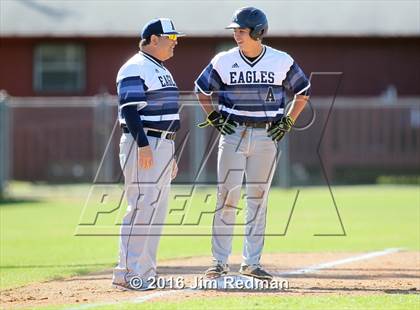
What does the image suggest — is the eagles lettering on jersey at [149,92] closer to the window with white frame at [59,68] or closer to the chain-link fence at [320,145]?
the chain-link fence at [320,145]

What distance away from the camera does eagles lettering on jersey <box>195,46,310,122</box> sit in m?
9.27

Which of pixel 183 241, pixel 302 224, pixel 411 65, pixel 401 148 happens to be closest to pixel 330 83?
pixel 411 65

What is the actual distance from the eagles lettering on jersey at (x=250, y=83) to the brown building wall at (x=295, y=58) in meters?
19.7

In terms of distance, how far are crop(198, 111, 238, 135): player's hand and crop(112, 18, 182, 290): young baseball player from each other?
0.50 m

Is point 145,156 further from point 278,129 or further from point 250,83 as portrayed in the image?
point 278,129

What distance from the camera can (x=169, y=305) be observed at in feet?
25.8

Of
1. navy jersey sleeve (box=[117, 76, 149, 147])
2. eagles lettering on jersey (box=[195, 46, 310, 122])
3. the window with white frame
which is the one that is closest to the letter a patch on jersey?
eagles lettering on jersey (box=[195, 46, 310, 122])

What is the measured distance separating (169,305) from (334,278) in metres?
2.54

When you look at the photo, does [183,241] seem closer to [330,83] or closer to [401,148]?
[401,148]

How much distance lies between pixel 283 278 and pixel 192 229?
18.7ft

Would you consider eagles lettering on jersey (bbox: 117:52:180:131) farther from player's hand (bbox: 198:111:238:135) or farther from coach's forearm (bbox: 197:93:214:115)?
coach's forearm (bbox: 197:93:214:115)

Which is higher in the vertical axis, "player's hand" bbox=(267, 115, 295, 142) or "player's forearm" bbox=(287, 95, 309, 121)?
"player's forearm" bbox=(287, 95, 309, 121)

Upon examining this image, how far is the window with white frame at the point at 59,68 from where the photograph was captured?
29422mm

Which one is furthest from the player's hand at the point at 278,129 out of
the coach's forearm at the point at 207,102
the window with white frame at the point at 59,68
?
the window with white frame at the point at 59,68
